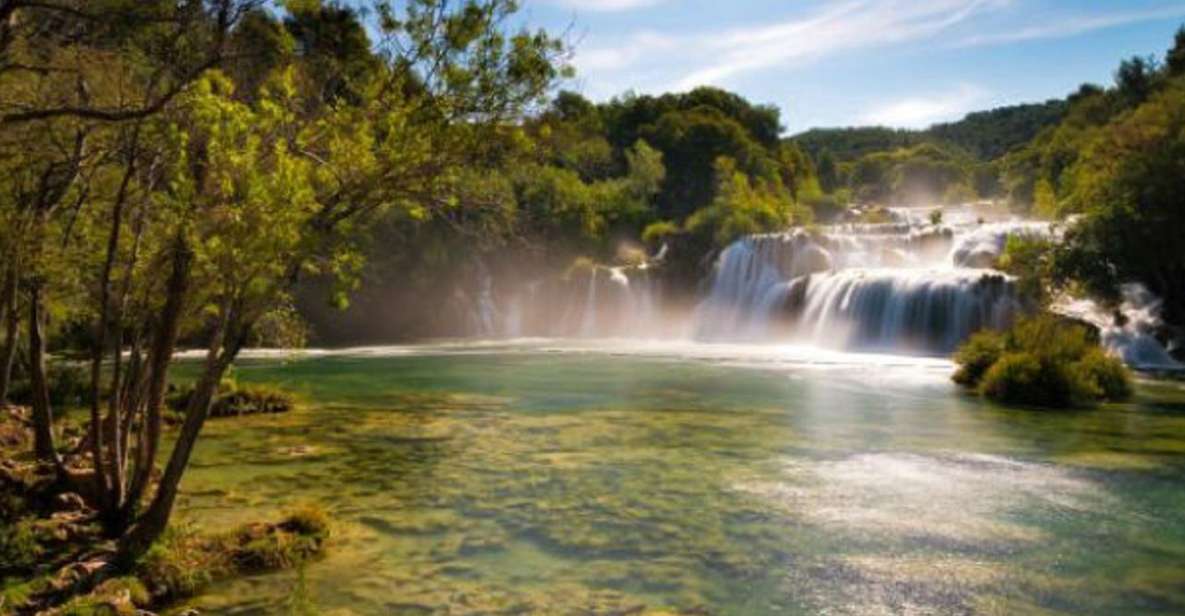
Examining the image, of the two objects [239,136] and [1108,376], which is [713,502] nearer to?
[239,136]

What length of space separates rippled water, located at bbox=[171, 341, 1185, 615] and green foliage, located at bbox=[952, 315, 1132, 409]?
1273 mm

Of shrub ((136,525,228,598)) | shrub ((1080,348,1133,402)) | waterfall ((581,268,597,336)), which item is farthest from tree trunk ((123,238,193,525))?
waterfall ((581,268,597,336))

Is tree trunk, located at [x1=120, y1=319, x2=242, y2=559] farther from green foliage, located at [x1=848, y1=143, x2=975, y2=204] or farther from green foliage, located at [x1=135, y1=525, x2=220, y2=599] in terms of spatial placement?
green foliage, located at [x1=848, y1=143, x2=975, y2=204]

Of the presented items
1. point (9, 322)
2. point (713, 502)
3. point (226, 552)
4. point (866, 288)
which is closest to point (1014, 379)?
point (713, 502)

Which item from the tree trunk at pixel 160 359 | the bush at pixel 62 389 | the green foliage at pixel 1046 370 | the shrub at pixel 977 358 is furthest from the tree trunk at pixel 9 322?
the shrub at pixel 977 358

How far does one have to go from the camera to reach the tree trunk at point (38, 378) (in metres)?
12.6

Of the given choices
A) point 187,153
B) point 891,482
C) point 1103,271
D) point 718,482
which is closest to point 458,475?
point 718,482

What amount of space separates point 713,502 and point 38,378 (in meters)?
10.7

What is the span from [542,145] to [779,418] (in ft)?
56.1

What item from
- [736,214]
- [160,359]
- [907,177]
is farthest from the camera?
[907,177]

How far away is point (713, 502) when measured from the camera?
627 inches

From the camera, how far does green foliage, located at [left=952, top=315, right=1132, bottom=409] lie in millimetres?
29656

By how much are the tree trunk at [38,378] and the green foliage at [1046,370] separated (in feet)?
88.9

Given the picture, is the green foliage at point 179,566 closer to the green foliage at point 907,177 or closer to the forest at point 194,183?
the forest at point 194,183
